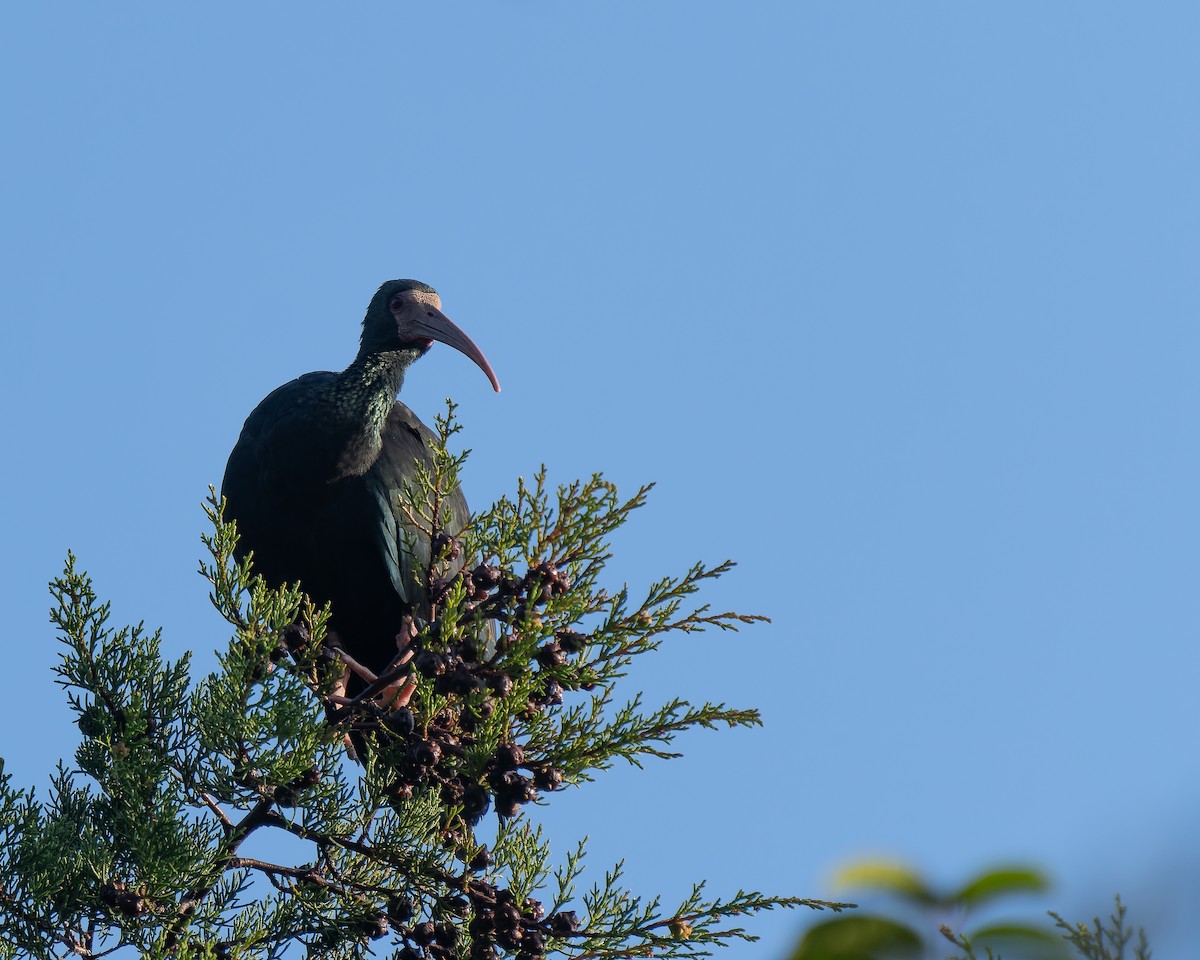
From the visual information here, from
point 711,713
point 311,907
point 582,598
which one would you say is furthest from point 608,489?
point 311,907

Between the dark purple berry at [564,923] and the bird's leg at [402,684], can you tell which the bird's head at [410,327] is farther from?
the dark purple berry at [564,923]

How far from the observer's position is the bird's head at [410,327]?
20.0 ft

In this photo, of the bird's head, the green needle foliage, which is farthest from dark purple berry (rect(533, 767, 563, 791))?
the bird's head

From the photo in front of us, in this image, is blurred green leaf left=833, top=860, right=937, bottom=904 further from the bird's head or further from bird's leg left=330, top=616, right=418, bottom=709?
the bird's head

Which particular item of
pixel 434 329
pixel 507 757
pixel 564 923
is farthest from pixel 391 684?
pixel 434 329

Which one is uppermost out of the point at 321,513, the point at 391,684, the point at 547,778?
the point at 321,513

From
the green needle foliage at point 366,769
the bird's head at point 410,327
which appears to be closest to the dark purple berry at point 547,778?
the green needle foliage at point 366,769

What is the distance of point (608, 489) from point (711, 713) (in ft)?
2.04

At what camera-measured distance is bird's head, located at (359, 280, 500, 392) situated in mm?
6098

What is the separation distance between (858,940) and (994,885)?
1.18ft

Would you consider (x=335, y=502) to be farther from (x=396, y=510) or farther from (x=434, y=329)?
(x=434, y=329)

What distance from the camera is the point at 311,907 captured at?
3.81 m

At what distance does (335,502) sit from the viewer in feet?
17.9

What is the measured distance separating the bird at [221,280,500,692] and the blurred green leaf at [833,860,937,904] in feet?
6.58
